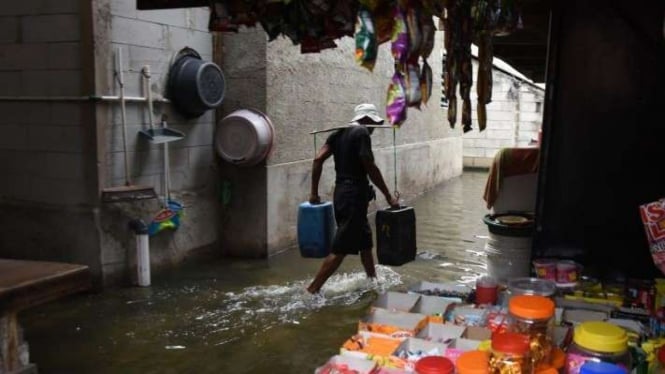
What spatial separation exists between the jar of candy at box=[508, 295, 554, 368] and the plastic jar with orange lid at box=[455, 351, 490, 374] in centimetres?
18

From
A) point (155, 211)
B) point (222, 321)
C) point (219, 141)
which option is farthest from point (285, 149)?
point (222, 321)

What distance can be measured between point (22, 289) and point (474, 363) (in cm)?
234

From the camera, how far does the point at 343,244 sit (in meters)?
5.60

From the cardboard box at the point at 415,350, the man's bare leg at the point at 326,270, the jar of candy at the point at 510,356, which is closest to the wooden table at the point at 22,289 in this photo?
the cardboard box at the point at 415,350

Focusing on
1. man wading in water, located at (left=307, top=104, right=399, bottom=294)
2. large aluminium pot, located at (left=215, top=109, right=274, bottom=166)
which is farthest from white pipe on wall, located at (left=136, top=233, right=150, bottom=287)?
man wading in water, located at (left=307, top=104, right=399, bottom=294)

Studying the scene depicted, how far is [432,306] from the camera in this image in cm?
279

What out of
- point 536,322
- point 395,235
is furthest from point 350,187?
point 536,322

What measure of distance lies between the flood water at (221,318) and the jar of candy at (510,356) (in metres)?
2.33

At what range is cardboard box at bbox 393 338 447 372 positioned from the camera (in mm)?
2205

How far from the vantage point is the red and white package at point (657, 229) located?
2809mm

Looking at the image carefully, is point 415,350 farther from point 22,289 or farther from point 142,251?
point 142,251

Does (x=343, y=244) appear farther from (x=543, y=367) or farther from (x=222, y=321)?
(x=543, y=367)

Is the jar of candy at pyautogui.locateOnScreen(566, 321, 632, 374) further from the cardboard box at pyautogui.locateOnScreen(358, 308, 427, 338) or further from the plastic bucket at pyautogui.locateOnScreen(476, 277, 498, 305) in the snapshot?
the plastic bucket at pyautogui.locateOnScreen(476, 277, 498, 305)

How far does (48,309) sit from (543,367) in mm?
4468
